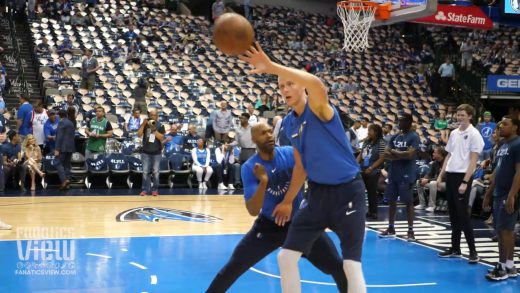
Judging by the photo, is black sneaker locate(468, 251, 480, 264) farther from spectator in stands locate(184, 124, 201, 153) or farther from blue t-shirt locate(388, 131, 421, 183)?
spectator in stands locate(184, 124, 201, 153)

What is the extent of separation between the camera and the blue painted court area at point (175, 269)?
5.94 metres

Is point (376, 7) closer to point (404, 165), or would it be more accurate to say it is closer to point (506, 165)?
point (404, 165)

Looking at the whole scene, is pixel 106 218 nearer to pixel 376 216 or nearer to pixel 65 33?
pixel 376 216

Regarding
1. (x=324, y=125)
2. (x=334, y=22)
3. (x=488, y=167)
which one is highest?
(x=334, y=22)

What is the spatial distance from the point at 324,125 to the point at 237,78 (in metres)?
16.4

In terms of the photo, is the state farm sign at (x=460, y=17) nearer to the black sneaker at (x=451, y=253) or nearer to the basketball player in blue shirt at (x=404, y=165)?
the basketball player in blue shirt at (x=404, y=165)

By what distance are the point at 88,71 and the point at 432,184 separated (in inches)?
383

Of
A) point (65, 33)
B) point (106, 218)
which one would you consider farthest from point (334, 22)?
point (106, 218)

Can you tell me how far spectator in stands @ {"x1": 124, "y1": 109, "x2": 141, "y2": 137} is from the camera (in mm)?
14805

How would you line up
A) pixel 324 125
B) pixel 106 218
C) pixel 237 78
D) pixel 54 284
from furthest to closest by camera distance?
pixel 237 78 → pixel 106 218 → pixel 54 284 → pixel 324 125

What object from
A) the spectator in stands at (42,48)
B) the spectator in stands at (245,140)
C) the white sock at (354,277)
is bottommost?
the white sock at (354,277)

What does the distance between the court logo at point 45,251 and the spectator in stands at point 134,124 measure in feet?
20.3

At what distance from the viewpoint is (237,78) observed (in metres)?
20.0

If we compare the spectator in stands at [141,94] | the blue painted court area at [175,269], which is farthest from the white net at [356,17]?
the spectator in stands at [141,94]
